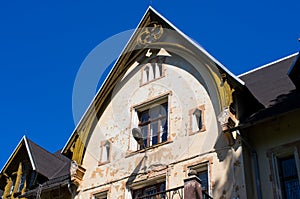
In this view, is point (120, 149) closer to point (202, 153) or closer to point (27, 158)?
point (202, 153)

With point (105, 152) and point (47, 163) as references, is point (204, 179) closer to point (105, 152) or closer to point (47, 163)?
point (105, 152)

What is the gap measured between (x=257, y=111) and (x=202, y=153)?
7.46 ft

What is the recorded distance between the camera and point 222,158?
14.7 metres

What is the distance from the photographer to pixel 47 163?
21.6 m

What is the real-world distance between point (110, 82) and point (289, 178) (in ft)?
28.3

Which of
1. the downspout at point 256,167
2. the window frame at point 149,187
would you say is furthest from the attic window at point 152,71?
the downspout at point 256,167

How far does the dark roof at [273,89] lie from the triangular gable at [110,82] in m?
2.76

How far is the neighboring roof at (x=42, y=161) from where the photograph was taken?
20625mm

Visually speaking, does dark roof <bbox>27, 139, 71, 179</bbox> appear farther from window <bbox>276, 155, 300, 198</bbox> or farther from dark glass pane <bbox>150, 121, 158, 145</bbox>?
window <bbox>276, 155, 300, 198</bbox>

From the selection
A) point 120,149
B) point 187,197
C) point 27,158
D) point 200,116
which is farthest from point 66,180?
point 187,197

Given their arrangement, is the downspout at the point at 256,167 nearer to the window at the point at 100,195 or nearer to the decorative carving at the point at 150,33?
the window at the point at 100,195

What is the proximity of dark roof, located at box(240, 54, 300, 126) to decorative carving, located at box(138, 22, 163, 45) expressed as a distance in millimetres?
4012

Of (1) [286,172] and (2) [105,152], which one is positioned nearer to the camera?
(1) [286,172]

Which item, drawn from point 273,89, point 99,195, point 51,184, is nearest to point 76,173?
point 99,195
